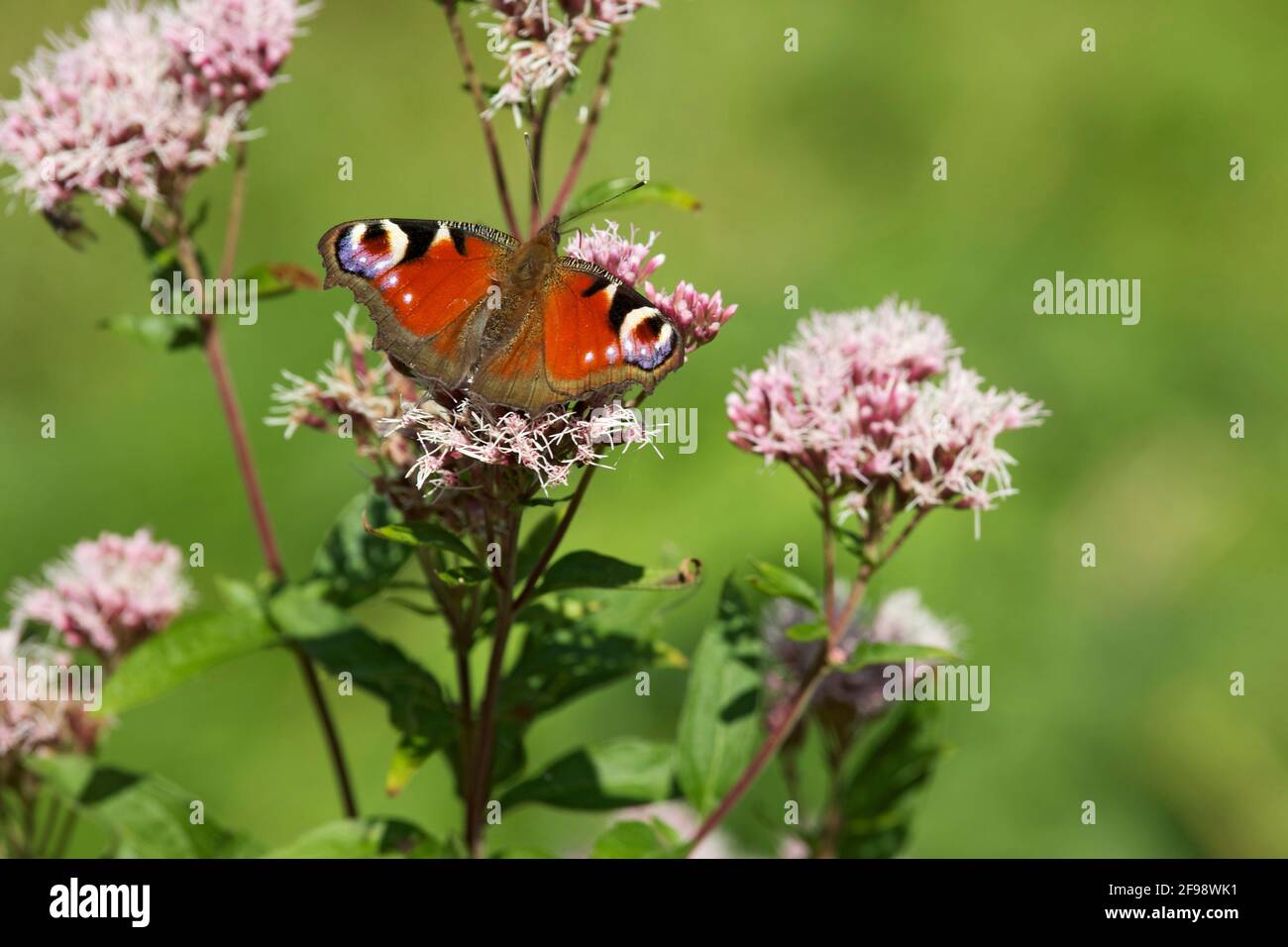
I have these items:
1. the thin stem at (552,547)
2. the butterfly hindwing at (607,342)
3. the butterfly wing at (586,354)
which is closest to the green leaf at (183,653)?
the thin stem at (552,547)

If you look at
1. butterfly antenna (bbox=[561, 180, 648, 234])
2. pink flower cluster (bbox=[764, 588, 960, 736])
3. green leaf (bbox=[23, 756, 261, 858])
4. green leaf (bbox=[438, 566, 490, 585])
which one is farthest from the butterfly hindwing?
green leaf (bbox=[23, 756, 261, 858])

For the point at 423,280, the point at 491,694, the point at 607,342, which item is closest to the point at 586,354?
the point at 607,342

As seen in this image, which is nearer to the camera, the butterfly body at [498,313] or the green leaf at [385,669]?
the butterfly body at [498,313]

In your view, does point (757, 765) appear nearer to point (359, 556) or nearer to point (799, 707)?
point (799, 707)

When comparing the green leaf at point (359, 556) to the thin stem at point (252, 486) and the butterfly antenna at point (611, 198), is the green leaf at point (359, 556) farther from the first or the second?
the butterfly antenna at point (611, 198)
